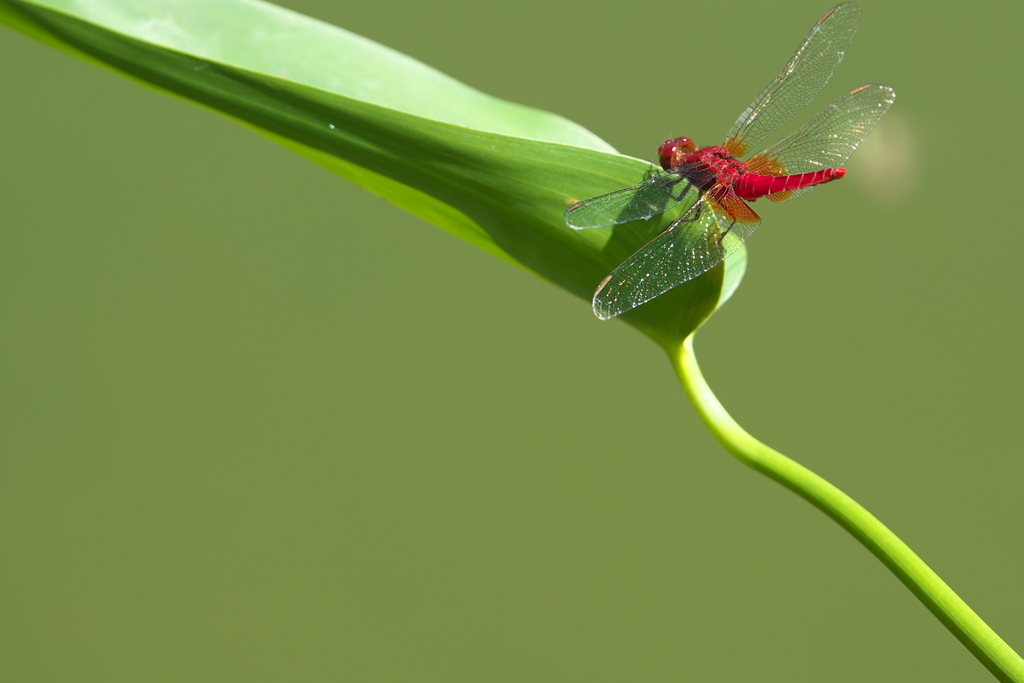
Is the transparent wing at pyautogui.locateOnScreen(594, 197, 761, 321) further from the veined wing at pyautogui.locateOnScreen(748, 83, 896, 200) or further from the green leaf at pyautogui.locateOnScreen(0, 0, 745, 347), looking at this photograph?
the veined wing at pyautogui.locateOnScreen(748, 83, 896, 200)

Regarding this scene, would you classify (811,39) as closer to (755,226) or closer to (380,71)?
(755,226)

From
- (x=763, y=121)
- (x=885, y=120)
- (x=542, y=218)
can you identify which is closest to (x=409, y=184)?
(x=542, y=218)

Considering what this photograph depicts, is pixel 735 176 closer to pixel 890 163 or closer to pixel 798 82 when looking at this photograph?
pixel 798 82

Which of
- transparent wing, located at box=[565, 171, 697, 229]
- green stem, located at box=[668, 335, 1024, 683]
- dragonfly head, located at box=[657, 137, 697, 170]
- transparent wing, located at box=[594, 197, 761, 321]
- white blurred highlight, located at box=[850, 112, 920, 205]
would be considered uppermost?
white blurred highlight, located at box=[850, 112, 920, 205]

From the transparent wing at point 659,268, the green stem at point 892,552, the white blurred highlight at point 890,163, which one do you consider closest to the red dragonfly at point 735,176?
the transparent wing at point 659,268

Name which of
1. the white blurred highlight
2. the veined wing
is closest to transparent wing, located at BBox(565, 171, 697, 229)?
the veined wing

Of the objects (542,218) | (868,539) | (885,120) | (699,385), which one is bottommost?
(868,539)

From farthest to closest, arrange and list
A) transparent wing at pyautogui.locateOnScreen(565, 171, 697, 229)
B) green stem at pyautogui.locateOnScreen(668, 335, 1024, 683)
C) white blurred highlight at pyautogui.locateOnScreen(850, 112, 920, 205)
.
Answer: white blurred highlight at pyautogui.locateOnScreen(850, 112, 920, 205) → transparent wing at pyautogui.locateOnScreen(565, 171, 697, 229) → green stem at pyautogui.locateOnScreen(668, 335, 1024, 683)
